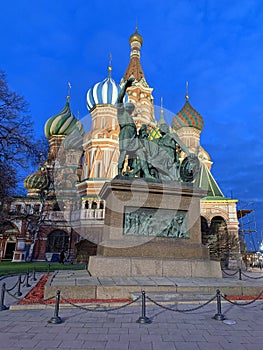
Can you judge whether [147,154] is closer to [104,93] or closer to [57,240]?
[57,240]

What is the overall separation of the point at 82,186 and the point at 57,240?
7284mm

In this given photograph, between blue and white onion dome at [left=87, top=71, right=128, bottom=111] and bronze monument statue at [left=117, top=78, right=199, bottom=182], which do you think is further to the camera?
blue and white onion dome at [left=87, top=71, right=128, bottom=111]

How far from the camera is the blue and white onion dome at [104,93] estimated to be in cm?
4081

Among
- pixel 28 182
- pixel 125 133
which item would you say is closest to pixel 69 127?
pixel 28 182

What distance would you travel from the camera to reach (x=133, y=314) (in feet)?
19.5

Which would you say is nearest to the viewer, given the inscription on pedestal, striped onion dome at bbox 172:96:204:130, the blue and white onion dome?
the inscription on pedestal

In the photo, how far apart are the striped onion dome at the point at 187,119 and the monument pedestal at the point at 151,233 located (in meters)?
39.7

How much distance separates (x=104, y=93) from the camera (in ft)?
134

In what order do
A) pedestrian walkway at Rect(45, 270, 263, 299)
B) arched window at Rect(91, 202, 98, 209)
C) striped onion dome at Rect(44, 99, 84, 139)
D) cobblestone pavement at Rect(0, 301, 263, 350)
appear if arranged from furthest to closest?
striped onion dome at Rect(44, 99, 84, 139) → arched window at Rect(91, 202, 98, 209) → pedestrian walkway at Rect(45, 270, 263, 299) → cobblestone pavement at Rect(0, 301, 263, 350)

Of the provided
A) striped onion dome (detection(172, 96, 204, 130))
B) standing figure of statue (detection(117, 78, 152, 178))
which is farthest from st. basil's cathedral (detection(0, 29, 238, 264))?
standing figure of statue (detection(117, 78, 152, 178))

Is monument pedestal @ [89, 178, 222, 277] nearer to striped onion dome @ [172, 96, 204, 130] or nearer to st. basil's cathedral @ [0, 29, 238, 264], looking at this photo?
st. basil's cathedral @ [0, 29, 238, 264]

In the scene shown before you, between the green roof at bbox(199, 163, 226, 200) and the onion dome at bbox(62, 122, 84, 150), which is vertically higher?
the onion dome at bbox(62, 122, 84, 150)

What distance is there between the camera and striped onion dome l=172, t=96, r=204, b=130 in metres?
48.6

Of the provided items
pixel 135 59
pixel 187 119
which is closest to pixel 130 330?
pixel 187 119
